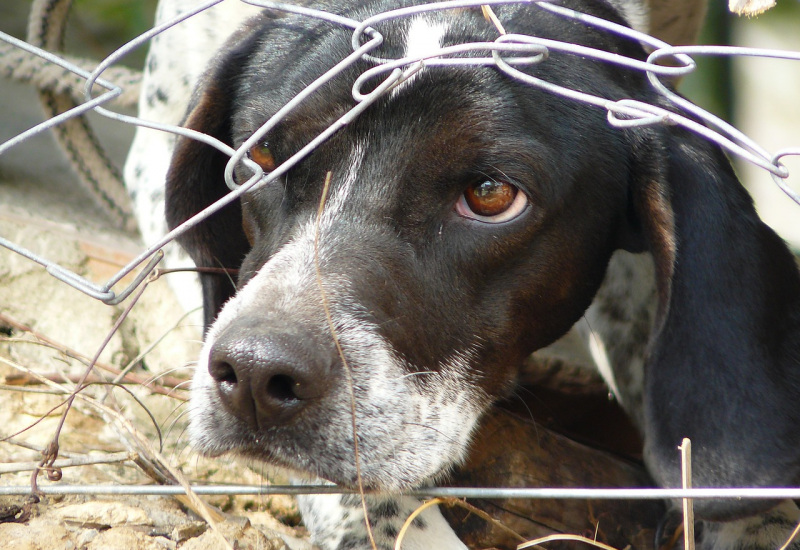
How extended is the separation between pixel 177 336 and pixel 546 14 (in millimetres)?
1601

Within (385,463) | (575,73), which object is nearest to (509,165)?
(575,73)

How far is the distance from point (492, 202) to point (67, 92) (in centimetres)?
298

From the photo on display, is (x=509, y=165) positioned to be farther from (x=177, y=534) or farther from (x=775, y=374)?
(x=177, y=534)

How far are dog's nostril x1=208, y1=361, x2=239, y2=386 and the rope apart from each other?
2.60 meters

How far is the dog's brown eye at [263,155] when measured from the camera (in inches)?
88.9

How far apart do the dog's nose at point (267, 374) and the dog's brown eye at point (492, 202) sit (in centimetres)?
50

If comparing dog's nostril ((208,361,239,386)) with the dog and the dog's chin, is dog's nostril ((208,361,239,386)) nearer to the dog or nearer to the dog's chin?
the dog

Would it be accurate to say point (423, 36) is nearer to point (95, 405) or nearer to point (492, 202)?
point (492, 202)

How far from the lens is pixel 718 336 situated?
211 centimetres

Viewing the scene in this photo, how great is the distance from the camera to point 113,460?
79.6 inches

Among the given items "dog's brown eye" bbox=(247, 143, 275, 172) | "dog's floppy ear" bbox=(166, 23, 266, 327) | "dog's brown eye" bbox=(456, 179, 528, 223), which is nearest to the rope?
"dog's floppy ear" bbox=(166, 23, 266, 327)

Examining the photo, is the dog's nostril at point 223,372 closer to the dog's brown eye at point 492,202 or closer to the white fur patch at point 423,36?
the dog's brown eye at point 492,202

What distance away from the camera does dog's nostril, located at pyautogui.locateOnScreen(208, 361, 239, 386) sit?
5.87 ft

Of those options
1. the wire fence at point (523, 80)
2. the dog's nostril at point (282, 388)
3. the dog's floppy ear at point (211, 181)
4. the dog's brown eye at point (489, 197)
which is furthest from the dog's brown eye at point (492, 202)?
the dog's floppy ear at point (211, 181)
